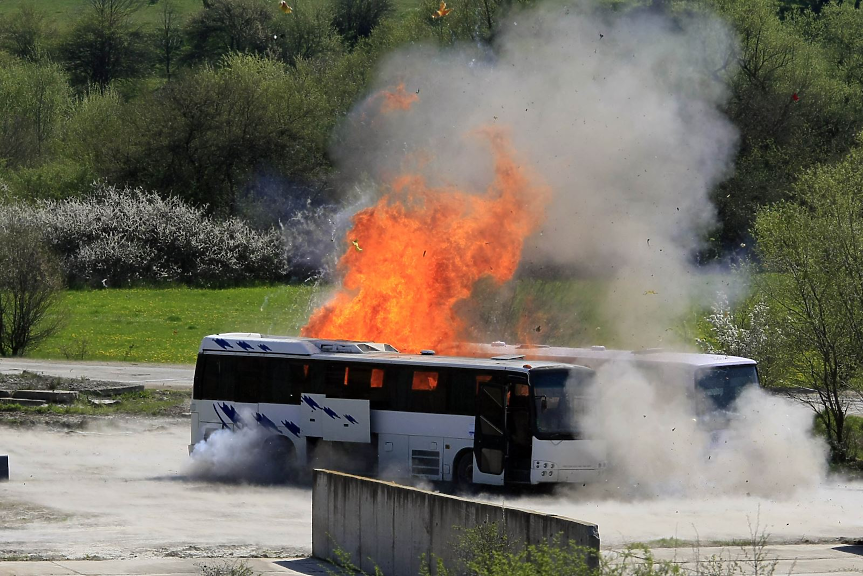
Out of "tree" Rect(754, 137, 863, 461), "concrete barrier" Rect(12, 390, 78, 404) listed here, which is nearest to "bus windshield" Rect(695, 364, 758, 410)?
"tree" Rect(754, 137, 863, 461)

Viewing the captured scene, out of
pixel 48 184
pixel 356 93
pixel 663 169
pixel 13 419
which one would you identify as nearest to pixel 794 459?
pixel 663 169

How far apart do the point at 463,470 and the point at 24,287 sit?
83.9ft

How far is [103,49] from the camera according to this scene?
114 m

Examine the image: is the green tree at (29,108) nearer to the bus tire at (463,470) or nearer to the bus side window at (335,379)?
the bus side window at (335,379)

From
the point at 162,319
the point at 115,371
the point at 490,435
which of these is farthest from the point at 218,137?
the point at 490,435

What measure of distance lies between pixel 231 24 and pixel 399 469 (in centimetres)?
9599

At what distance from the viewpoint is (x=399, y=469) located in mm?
20672

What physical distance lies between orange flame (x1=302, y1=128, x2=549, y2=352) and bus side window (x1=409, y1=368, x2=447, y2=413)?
5.48m

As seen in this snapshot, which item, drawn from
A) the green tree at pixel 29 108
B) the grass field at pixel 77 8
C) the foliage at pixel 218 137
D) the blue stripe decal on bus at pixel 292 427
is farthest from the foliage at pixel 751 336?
the grass field at pixel 77 8

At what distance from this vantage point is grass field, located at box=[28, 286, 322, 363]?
43.6 m

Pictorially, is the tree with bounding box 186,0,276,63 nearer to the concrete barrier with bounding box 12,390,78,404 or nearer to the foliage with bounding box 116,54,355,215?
the foliage with bounding box 116,54,355,215

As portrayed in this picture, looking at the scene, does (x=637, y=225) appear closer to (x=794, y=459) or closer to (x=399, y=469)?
(x=794, y=459)

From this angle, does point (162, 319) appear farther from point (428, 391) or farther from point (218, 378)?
point (428, 391)

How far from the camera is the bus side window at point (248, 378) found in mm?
22516
